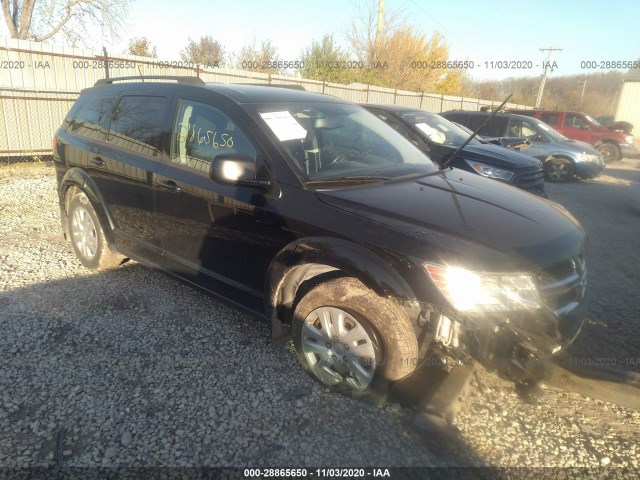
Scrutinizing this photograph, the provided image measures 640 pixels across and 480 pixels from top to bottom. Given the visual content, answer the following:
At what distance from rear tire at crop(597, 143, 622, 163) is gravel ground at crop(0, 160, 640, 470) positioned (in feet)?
49.3

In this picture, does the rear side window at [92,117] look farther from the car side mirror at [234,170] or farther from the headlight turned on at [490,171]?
the headlight turned on at [490,171]

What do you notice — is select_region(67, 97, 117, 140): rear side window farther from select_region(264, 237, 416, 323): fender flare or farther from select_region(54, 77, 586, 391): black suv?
select_region(264, 237, 416, 323): fender flare

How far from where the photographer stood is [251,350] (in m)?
3.10

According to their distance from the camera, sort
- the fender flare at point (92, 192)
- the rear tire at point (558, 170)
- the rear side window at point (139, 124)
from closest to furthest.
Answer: the rear side window at point (139, 124) < the fender flare at point (92, 192) < the rear tire at point (558, 170)

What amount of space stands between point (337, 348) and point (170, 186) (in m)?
1.76

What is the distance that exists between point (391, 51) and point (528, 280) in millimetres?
28529

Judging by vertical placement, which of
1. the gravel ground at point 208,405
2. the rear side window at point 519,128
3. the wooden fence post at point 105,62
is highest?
the wooden fence post at point 105,62

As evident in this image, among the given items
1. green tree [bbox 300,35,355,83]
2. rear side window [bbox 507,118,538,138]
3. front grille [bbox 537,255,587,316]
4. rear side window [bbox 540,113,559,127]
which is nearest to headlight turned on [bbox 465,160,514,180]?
front grille [bbox 537,255,587,316]

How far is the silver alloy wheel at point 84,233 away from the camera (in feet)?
13.9

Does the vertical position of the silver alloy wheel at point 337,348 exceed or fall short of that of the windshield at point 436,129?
it falls short

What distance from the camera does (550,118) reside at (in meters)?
14.8

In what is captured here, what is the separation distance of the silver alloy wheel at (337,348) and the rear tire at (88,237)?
2438 millimetres

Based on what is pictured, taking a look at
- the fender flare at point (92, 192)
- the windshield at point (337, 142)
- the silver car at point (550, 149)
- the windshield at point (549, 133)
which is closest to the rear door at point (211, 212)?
the windshield at point (337, 142)

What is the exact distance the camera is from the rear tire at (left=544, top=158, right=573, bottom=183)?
11227mm
